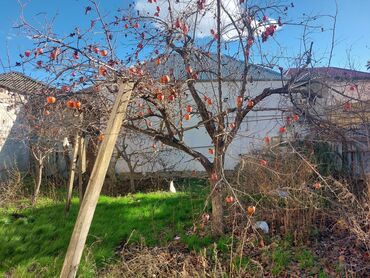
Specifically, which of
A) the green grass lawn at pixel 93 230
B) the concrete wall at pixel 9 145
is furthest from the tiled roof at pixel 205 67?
the concrete wall at pixel 9 145

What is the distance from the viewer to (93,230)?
497 cm

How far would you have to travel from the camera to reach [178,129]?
14.8ft

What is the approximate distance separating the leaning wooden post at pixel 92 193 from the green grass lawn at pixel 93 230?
0.96 meters

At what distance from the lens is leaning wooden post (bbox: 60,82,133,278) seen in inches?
104

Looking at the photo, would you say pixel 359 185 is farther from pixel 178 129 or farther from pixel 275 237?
pixel 178 129

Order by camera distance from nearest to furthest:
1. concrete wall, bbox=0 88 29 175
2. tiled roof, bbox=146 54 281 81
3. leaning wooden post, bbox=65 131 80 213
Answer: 1. tiled roof, bbox=146 54 281 81
2. leaning wooden post, bbox=65 131 80 213
3. concrete wall, bbox=0 88 29 175

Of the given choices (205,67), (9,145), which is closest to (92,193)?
(205,67)

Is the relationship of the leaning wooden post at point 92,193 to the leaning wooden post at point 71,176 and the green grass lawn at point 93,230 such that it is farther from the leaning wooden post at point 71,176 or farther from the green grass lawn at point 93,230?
the leaning wooden post at point 71,176

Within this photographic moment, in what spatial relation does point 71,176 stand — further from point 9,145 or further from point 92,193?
point 9,145

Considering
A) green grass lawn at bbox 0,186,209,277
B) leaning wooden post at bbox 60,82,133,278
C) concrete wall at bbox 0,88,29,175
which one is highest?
concrete wall at bbox 0,88,29,175

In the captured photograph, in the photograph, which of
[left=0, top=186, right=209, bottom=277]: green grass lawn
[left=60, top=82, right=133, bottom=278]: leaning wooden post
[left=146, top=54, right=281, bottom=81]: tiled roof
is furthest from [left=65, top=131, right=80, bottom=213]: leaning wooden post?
[left=60, top=82, right=133, bottom=278]: leaning wooden post

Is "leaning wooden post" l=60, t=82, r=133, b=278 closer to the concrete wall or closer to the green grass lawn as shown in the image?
the green grass lawn

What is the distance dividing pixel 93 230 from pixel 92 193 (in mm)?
2447

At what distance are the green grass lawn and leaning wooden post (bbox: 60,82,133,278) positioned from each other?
0.96 metres
